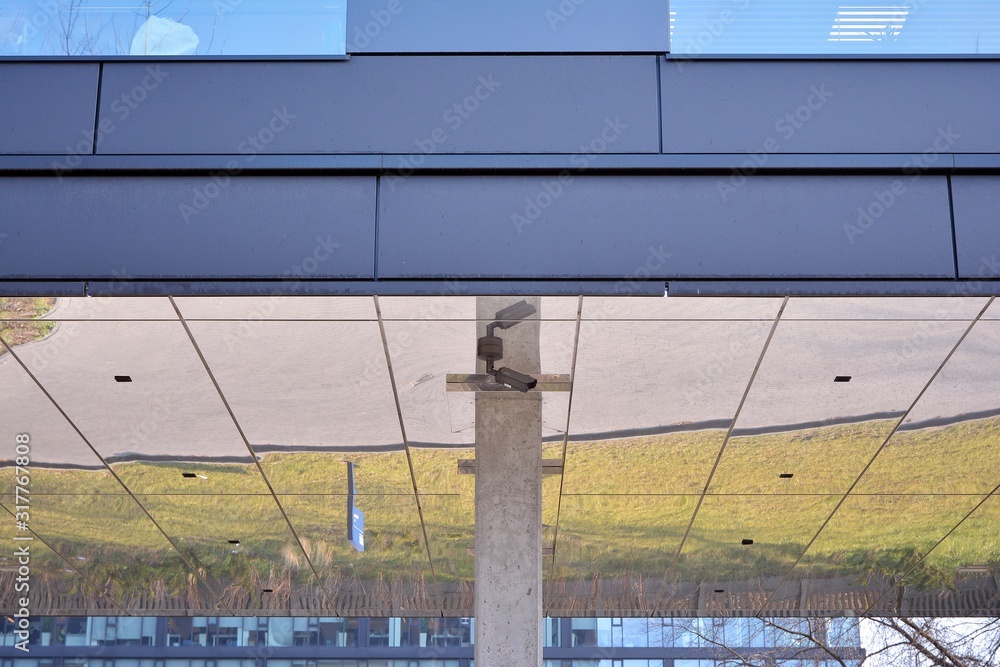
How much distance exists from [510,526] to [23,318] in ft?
12.8

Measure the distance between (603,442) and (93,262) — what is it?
15.6ft

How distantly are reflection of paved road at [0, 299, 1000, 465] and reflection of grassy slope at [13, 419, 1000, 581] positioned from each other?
47 cm

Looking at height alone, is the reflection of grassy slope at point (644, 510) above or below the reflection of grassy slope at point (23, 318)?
below

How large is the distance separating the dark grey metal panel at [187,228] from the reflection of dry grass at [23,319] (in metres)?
0.30

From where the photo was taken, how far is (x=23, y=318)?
751cm

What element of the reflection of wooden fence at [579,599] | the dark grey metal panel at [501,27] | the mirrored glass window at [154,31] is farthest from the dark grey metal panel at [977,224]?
the reflection of wooden fence at [579,599]

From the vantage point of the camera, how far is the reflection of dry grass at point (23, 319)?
728cm

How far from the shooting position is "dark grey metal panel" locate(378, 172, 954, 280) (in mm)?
7035

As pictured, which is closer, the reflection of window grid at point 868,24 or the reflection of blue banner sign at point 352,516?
the reflection of window grid at point 868,24

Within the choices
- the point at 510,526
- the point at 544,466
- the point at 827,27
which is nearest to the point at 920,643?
the point at 544,466

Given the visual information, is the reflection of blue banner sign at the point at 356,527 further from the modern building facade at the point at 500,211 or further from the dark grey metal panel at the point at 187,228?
the dark grey metal panel at the point at 187,228

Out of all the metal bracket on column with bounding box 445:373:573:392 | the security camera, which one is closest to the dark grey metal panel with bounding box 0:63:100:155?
the metal bracket on column with bounding box 445:373:573:392

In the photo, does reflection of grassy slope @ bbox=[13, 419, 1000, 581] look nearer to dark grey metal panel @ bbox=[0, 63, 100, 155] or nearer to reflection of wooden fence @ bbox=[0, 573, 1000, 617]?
reflection of wooden fence @ bbox=[0, 573, 1000, 617]

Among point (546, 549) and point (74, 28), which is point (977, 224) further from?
point (546, 549)
